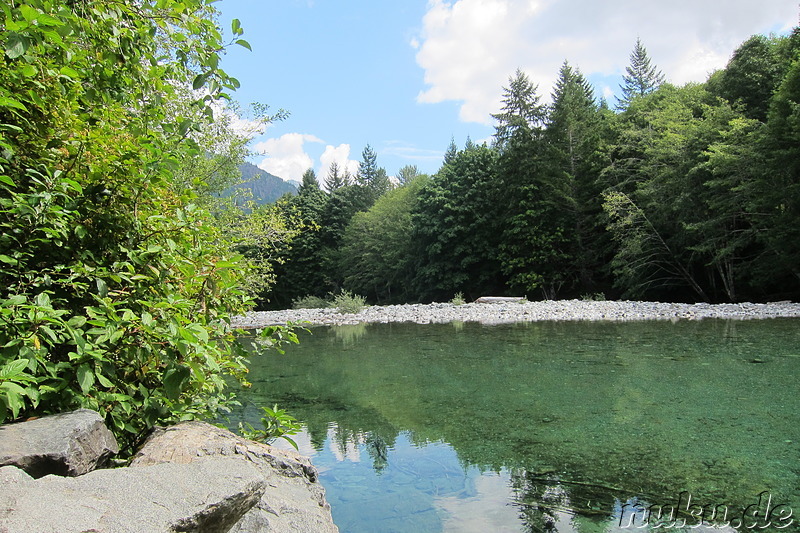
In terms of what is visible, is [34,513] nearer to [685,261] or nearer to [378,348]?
[378,348]

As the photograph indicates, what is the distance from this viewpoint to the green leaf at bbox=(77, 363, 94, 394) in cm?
168

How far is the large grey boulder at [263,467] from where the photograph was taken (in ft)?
5.96

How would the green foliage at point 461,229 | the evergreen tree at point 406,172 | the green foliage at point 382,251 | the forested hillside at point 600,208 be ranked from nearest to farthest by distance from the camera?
the forested hillside at point 600,208 < the green foliage at point 461,229 < the green foliage at point 382,251 < the evergreen tree at point 406,172

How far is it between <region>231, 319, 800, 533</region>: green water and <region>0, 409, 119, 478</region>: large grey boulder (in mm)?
1427

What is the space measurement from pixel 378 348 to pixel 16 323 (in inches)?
334

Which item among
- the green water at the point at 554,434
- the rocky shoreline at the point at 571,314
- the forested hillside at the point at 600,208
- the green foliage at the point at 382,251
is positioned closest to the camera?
the green water at the point at 554,434

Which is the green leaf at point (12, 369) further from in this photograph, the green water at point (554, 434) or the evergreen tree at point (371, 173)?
the evergreen tree at point (371, 173)

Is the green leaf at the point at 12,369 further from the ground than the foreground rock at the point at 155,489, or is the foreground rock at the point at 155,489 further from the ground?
the green leaf at the point at 12,369

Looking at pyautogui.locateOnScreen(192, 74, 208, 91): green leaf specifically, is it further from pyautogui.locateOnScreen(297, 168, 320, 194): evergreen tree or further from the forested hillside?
pyautogui.locateOnScreen(297, 168, 320, 194): evergreen tree

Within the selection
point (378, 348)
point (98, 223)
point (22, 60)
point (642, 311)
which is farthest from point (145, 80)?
point (642, 311)

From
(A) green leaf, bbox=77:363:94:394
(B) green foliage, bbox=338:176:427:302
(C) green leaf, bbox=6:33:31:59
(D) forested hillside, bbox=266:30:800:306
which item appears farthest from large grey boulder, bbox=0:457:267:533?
(B) green foliage, bbox=338:176:427:302

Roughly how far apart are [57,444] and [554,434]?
3453 millimetres

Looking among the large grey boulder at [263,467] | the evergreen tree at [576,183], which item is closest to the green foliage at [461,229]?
the evergreen tree at [576,183]

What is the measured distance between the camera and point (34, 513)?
1177 mm
